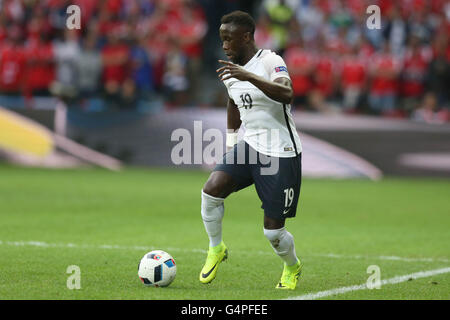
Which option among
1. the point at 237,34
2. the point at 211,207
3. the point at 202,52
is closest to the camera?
the point at 237,34

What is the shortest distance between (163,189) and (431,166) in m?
6.27

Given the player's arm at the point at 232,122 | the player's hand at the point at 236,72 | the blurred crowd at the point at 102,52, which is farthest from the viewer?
the blurred crowd at the point at 102,52

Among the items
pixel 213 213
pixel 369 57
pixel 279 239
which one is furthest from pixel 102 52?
pixel 279 239

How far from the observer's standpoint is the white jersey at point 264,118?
290 inches

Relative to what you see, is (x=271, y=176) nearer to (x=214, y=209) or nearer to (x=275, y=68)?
(x=214, y=209)

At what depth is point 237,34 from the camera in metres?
7.26

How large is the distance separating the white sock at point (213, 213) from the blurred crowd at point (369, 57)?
12.3 m

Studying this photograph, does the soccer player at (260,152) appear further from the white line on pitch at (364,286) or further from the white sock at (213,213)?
the white line on pitch at (364,286)

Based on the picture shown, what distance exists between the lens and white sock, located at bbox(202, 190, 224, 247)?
7557mm

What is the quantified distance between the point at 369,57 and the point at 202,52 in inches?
188

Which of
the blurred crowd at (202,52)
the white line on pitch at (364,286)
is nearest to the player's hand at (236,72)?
the white line on pitch at (364,286)

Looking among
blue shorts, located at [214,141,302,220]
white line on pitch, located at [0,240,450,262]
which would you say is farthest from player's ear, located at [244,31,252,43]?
white line on pitch, located at [0,240,450,262]

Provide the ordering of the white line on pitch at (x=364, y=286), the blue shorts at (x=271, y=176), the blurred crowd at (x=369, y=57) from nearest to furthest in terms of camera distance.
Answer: the white line on pitch at (x=364, y=286) < the blue shorts at (x=271, y=176) < the blurred crowd at (x=369, y=57)

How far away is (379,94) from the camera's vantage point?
20766mm
